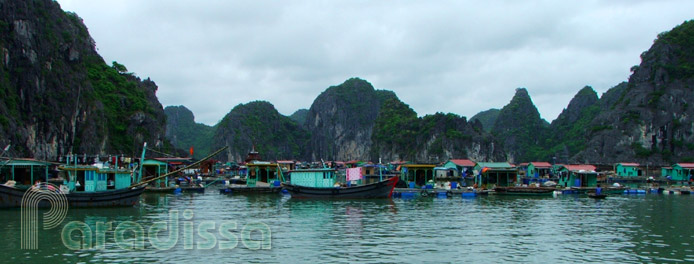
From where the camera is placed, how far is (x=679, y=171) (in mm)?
79875

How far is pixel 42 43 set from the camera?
6338cm

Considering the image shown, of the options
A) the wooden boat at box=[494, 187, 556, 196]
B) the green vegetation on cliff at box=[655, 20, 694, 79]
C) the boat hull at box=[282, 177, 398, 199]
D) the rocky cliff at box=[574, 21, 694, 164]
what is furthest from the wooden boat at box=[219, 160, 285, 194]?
the green vegetation on cliff at box=[655, 20, 694, 79]

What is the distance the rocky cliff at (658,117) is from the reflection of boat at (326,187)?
293 ft

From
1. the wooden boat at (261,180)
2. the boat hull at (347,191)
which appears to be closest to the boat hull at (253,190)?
the wooden boat at (261,180)

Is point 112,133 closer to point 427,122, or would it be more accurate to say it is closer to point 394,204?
point 394,204

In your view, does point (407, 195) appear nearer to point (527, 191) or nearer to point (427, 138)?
point (527, 191)

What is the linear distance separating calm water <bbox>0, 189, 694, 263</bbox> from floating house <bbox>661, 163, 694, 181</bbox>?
157ft

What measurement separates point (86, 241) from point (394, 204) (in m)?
22.5

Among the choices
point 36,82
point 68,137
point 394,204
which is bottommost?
point 394,204

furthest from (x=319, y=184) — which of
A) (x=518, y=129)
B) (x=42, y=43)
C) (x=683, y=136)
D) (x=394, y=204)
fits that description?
(x=518, y=129)

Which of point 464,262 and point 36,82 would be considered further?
point 36,82

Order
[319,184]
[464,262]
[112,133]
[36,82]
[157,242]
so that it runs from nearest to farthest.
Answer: [464,262]
[157,242]
[319,184]
[36,82]
[112,133]

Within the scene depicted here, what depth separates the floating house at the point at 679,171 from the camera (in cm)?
7788

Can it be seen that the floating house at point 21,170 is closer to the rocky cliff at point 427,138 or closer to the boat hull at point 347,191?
the boat hull at point 347,191
